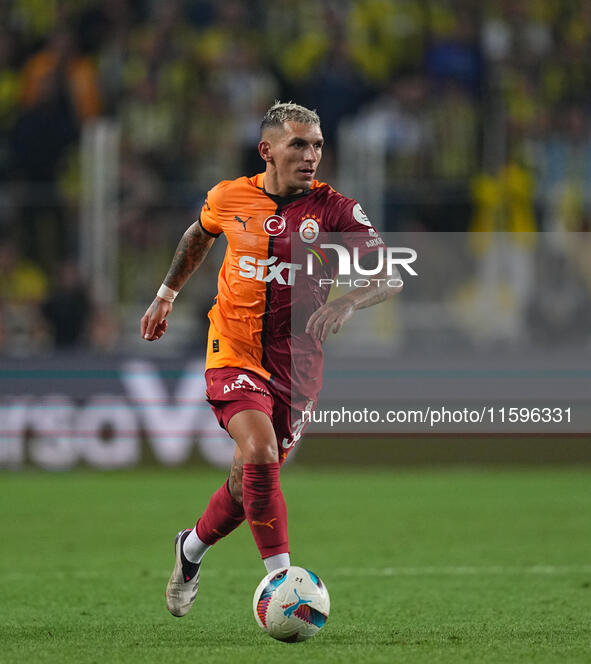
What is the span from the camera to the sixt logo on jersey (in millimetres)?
5406

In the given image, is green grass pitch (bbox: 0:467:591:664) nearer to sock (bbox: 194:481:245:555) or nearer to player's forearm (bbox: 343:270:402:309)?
sock (bbox: 194:481:245:555)

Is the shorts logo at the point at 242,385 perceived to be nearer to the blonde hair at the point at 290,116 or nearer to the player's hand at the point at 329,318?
the player's hand at the point at 329,318

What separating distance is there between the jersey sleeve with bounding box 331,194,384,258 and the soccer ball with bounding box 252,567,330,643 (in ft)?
4.35

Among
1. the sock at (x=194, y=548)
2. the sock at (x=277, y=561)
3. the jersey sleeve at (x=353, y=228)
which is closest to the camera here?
the sock at (x=277, y=561)

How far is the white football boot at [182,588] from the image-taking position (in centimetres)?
566

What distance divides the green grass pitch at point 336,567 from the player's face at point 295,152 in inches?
74.8

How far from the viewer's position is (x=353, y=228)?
5273 millimetres

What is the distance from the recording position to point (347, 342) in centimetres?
1189

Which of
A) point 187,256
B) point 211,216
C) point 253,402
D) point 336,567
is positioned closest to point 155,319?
point 187,256

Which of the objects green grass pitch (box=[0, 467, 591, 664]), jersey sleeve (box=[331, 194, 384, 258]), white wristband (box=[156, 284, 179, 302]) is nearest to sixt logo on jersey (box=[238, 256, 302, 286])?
jersey sleeve (box=[331, 194, 384, 258])

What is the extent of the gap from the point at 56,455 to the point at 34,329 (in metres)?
1.22

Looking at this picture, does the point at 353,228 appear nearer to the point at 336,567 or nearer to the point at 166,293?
the point at 166,293

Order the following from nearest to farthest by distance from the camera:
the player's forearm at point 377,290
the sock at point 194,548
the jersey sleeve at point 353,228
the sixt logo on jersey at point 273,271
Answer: the player's forearm at point 377,290 → the jersey sleeve at point 353,228 → the sixt logo on jersey at point 273,271 → the sock at point 194,548

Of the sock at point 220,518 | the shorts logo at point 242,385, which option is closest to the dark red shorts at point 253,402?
the shorts logo at point 242,385
